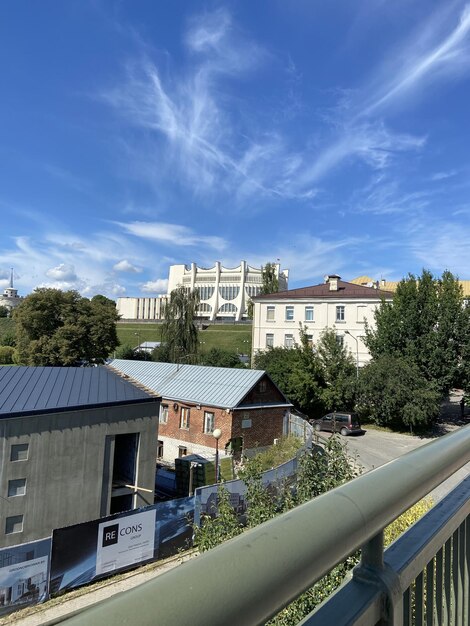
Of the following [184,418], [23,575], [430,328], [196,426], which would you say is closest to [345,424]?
[430,328]

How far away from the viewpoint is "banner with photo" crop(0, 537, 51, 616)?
10.4 metres

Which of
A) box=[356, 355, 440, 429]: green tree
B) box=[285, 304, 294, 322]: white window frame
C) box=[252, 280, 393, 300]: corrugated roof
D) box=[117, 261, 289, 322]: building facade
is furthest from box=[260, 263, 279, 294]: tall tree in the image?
box=[117, 261, 289, 322]: building facade

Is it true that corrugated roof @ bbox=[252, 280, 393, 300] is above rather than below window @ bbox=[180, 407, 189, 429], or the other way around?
above

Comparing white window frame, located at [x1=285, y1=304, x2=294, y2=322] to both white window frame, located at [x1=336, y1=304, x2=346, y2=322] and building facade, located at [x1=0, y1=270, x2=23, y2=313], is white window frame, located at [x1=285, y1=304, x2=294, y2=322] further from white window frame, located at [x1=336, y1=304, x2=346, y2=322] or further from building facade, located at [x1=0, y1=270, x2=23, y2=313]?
building facade, located at [x1=0, y1=270, x2=23, y2=313]

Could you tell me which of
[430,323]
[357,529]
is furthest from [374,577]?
[430,323]

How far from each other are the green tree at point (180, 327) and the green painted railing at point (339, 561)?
39.4 meters

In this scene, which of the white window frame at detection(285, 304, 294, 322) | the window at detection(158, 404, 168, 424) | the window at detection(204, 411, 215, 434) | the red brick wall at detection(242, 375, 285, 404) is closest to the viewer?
the window at detection(204, 411, 215, 434)

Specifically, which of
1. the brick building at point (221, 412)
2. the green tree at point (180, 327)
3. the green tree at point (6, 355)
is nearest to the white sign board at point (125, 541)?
→ the brick building at point (221, 412)

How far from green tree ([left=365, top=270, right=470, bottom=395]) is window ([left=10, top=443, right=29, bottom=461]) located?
981 inches

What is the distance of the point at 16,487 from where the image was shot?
42.8ft

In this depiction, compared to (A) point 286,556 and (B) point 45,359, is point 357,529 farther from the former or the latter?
(B) point 45,359

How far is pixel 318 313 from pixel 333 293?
7.86 feet

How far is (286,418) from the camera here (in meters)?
25.4

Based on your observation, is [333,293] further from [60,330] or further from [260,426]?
[60,330]
